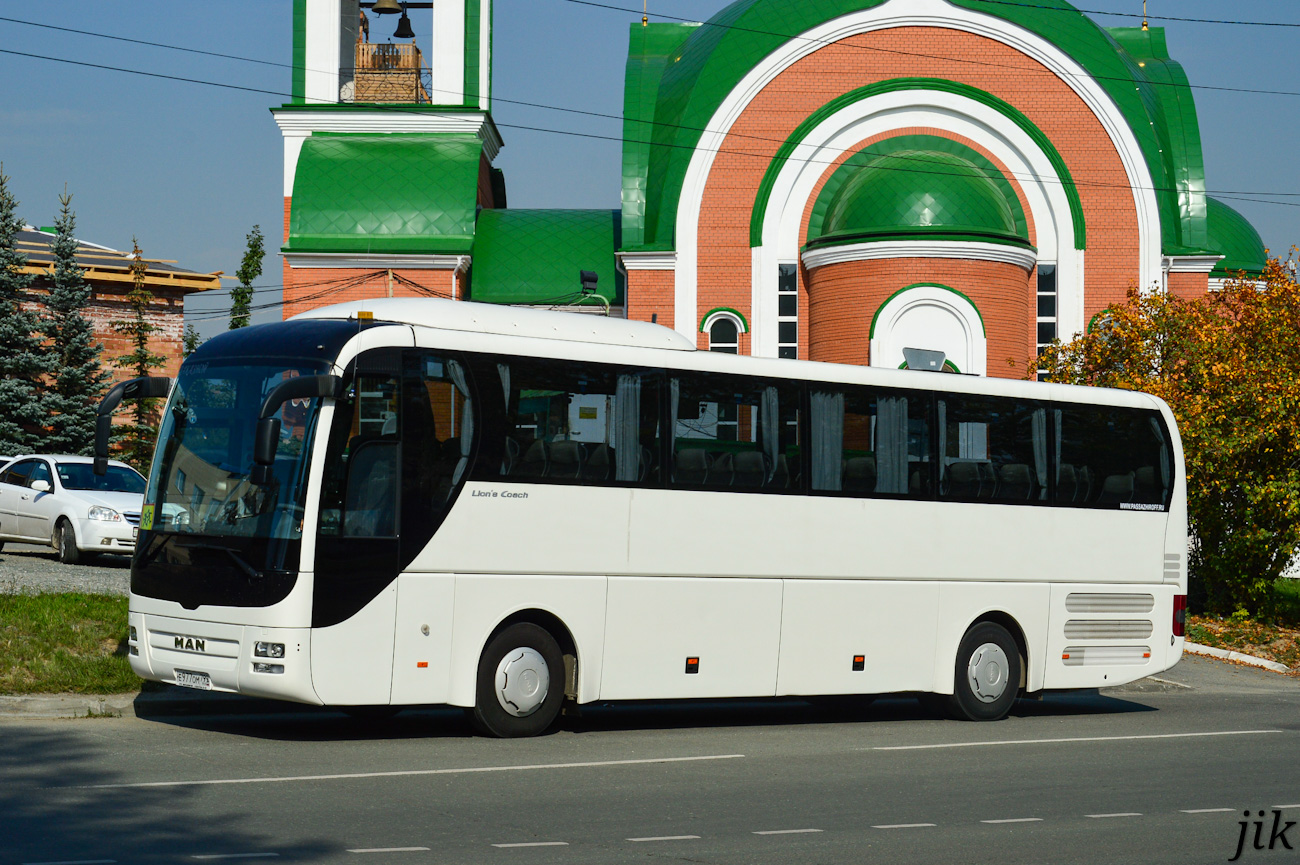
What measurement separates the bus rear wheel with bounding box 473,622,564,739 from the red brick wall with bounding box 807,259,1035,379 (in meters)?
21.0

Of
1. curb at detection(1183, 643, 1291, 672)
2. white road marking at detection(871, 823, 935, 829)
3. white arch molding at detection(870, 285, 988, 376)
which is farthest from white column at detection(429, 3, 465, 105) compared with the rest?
white road marking at detection(871, 823, 935, 829)

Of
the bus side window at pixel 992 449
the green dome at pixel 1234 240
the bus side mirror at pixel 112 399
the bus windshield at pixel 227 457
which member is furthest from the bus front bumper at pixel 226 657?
the green dome at pixel 1234 240

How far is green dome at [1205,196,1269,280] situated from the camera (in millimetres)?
38812

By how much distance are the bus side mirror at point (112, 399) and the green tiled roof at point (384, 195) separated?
22.6 meters

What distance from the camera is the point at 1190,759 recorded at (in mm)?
11414

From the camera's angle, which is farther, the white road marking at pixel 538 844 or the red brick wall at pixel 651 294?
the red brick wall at pixel 651 294

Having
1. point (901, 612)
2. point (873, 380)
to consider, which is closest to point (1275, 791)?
point (901, 612)

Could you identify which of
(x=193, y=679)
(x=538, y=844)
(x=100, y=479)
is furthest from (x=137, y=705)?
(x=100, y=479)

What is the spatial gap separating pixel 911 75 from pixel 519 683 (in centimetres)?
2555

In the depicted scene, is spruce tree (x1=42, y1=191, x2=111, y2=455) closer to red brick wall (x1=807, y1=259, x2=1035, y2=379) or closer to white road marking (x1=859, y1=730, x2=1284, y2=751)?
red brick wall (x1=807, y1=259, x2=1035, y2=379)

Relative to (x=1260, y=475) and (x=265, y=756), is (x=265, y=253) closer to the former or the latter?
(x=1260, y=475)

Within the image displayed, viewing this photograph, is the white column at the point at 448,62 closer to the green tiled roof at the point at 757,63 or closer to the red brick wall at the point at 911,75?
the green tiled roof at the point at 757,63

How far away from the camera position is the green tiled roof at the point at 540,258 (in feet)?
113

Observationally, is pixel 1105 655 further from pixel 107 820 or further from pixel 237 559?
pixel 107 820
